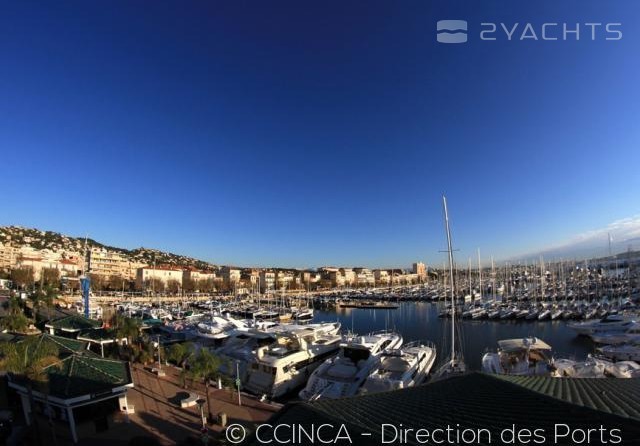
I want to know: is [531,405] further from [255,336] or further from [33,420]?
[255,336]

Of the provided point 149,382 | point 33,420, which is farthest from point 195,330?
point 33,420

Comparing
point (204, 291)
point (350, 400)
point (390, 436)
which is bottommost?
point (204, 291)

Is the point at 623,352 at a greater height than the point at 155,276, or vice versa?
the point at 155,276

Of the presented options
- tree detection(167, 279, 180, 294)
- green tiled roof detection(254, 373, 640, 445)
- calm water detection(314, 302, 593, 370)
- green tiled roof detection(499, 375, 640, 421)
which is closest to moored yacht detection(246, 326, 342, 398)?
calm water detection(314, 302, 593, 370)

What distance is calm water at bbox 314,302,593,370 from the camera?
35.8 m

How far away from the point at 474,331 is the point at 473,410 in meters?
45.3

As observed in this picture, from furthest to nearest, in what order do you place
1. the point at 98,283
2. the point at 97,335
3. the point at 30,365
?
the point at 98,283
the point at 97,335
the point at 30,365

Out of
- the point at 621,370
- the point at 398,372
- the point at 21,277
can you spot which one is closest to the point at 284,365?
the point at 398,372

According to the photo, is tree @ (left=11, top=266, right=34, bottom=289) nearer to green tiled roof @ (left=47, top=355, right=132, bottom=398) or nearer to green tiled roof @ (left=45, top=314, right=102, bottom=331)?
green tiled roof @ (left=45, top=314, right=102, bottom=331)

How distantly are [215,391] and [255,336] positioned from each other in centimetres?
1294

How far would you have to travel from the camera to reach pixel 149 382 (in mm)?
19656

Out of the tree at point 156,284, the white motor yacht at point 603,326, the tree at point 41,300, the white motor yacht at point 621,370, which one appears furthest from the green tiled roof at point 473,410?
the tree at point 156,284

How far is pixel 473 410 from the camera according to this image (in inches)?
241

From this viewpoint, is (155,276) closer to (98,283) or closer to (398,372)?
(98,283)
